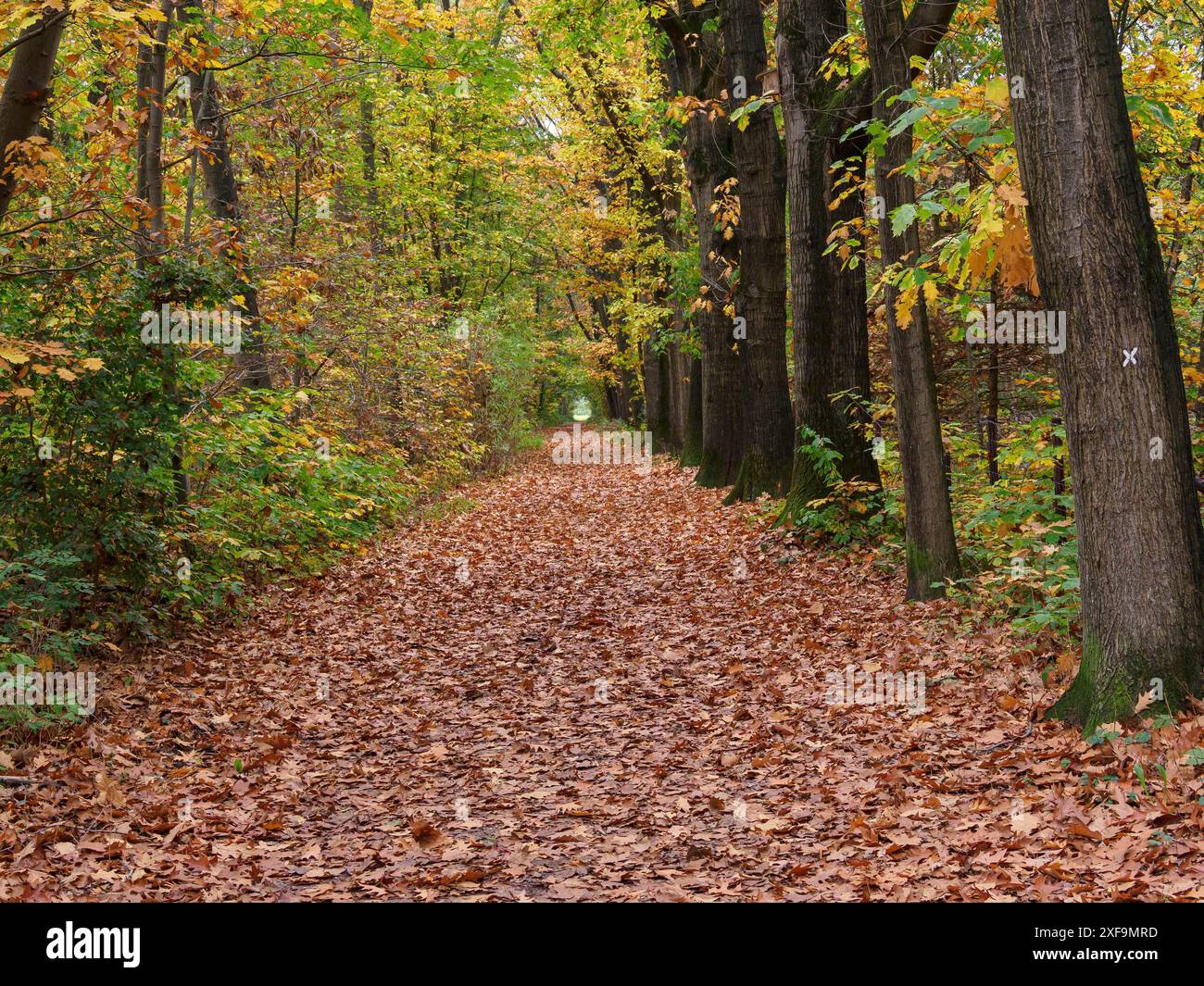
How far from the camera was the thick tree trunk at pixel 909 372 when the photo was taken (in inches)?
337

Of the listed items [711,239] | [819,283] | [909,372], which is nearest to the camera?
[909,372]

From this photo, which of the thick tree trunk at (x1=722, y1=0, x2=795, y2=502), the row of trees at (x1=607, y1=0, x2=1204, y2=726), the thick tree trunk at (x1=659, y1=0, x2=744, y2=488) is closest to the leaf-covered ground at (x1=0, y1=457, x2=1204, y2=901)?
the row of trees at (x1=607, y1=0, x2=1204, y2=726)

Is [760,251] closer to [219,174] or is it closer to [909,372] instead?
[909,372]

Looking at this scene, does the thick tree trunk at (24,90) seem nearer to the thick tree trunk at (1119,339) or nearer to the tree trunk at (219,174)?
the tree trunk at (219,174)

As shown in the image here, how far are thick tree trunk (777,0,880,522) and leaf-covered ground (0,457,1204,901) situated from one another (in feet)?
6.54

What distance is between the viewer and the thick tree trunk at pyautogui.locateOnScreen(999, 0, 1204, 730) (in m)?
5.39

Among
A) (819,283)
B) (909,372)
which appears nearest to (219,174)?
(819,283)

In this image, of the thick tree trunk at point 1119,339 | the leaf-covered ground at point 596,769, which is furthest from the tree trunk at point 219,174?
the thick tree trunk at point 1119,339

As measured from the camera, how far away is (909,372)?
8891mm

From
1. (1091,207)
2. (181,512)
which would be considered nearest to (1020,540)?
(1091,207)

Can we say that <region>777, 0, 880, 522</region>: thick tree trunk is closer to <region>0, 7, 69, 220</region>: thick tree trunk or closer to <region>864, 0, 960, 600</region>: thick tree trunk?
<region>864, 0, 960, 600</region>: thick tree trunk

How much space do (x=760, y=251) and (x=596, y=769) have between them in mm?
10274
